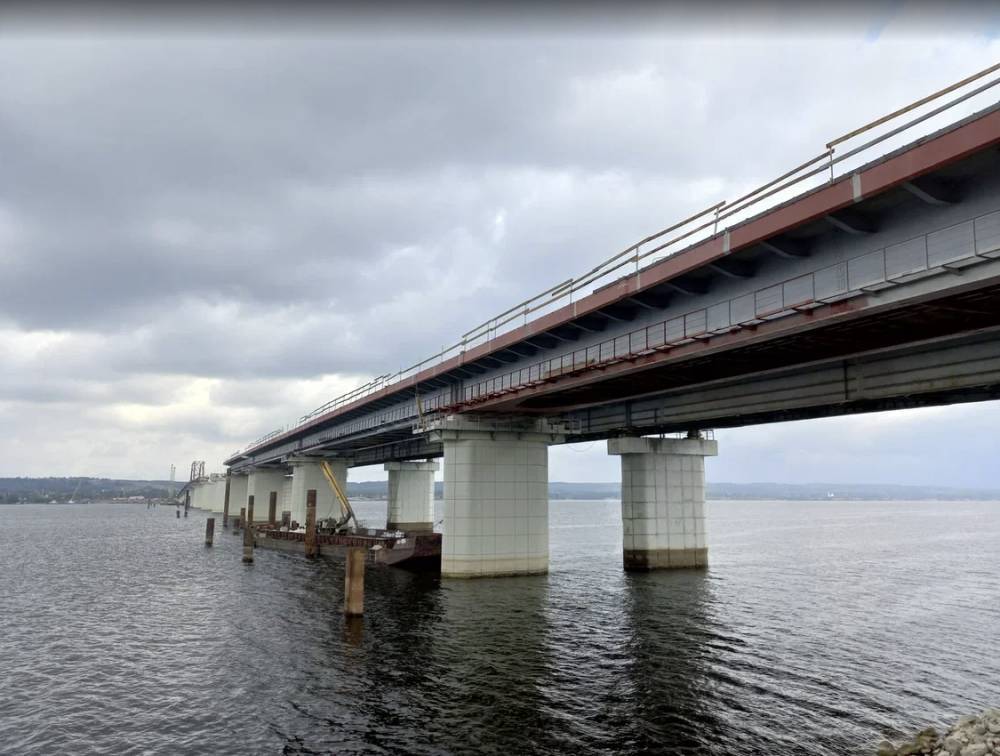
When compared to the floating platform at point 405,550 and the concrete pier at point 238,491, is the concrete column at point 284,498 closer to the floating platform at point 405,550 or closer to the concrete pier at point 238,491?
the concrete pier at point 238,491

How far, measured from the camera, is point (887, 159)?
590 inches

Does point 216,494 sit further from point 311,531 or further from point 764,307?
point 764,307

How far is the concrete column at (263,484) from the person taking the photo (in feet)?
379

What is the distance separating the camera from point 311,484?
3356 inches

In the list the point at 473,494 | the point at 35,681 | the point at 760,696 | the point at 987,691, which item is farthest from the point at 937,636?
the point at 35,681

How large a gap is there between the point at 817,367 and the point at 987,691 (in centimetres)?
1308

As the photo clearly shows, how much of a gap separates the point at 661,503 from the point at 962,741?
112 feet

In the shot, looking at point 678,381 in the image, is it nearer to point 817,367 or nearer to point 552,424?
point 817,367

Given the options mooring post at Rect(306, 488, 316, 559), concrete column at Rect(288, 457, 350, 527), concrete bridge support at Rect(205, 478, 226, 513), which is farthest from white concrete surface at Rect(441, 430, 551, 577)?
concrete bridge support at Rect(205, 478, 226, 513)

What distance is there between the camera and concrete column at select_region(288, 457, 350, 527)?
273 feet

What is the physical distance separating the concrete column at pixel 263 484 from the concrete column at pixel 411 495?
117 ft

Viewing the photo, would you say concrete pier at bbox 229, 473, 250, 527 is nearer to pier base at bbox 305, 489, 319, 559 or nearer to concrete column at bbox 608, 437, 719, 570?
pier base at bbox 305, 489, 319, 559

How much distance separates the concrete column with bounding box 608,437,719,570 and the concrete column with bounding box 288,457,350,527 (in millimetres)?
47289

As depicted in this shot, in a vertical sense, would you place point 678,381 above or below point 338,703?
above
